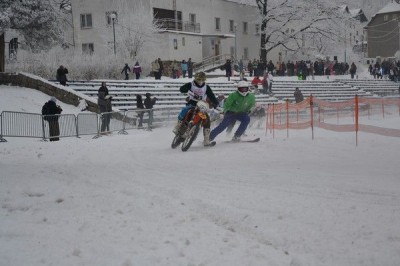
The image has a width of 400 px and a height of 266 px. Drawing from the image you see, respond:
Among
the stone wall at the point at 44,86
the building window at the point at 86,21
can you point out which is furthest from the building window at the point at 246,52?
the stone wall at the point at 44,86

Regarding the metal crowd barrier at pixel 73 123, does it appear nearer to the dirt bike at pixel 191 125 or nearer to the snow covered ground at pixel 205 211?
the dirt bike at pixel 191 125

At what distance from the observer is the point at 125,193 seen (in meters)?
6.21

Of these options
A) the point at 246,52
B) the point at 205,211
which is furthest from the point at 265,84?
the point at 205,211

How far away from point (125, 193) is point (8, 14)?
2398 centimetres

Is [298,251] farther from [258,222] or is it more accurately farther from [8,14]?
[8,14]

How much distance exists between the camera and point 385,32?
78750mm

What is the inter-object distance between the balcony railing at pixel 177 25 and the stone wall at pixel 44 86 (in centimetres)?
2076

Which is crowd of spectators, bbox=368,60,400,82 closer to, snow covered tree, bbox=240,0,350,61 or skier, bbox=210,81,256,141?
snow covered tree, bbox=240,0,350,61

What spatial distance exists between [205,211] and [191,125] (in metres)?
5.64

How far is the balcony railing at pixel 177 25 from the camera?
45156 millimetres

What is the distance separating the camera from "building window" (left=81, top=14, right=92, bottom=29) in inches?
1830

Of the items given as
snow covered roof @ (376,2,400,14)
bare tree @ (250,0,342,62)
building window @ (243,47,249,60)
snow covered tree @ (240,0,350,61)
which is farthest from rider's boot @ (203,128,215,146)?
snow covered roof @ (376,2,400,14)

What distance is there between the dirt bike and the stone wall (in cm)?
1250

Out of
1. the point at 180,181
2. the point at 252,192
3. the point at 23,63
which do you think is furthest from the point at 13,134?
the point at 23,63
